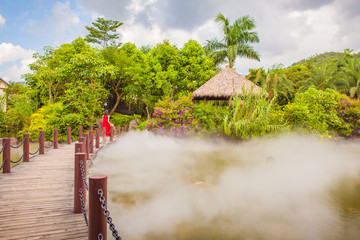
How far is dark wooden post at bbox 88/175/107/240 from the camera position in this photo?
6.61 feet

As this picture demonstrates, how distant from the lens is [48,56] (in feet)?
53.2

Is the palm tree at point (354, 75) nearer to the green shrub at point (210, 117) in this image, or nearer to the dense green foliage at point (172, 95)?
the dense green foliage at point (172, 95)

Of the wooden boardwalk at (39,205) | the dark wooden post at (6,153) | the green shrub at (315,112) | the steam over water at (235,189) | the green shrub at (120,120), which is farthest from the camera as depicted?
the green shrub at (120,120)

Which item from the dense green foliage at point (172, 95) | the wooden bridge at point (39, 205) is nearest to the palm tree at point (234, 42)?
the dense green foliage at point (172, 95)

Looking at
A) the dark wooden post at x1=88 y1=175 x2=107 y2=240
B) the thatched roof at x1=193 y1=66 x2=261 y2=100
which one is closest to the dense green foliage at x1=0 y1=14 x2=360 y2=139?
the thatched roof at x1=193 y1=66 x2=261 y2=100

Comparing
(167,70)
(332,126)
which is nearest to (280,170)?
(332,126)

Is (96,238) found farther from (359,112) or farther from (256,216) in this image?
(359,112)

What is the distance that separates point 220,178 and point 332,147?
22.3 ft

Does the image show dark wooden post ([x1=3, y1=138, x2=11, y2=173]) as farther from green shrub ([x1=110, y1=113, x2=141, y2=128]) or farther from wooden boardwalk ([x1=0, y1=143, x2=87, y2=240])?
green shrub ([x1=110, y1=113, x2=141, y2=128])

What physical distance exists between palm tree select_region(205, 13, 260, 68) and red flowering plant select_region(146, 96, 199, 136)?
27.5 ft

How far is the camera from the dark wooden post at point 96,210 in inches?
79.4

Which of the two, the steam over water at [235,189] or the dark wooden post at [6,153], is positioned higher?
the dark wooden post at [6,153]

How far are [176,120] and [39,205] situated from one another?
8.15 meters

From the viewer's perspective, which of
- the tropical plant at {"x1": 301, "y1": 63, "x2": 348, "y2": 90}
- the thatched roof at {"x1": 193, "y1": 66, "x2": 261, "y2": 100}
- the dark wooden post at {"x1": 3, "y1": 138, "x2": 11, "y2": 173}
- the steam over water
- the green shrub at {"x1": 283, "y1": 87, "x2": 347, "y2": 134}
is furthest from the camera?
the tropical plant at {"x1": 301, "y1": 63, "x2": 348, "y2": 90}
